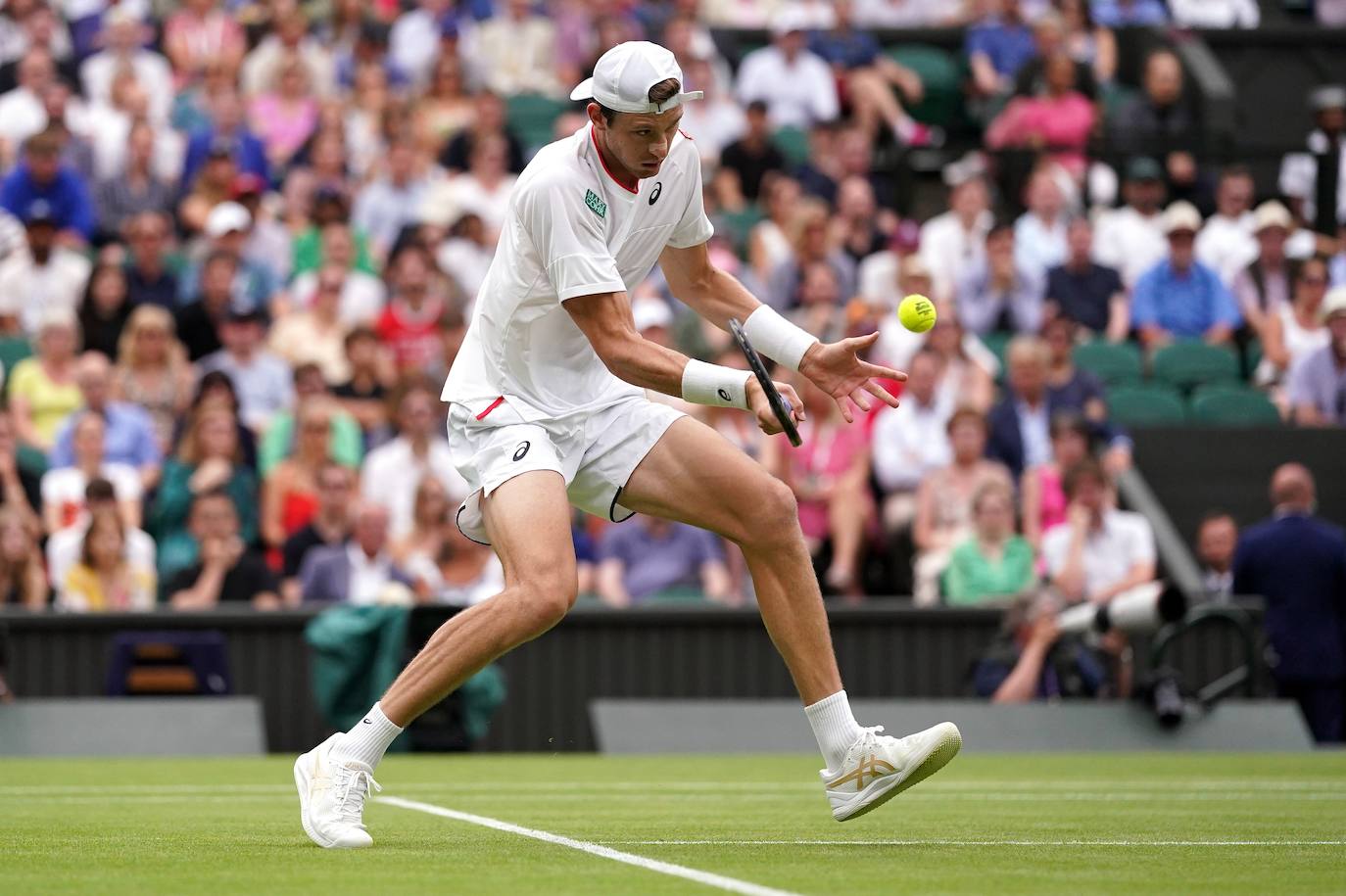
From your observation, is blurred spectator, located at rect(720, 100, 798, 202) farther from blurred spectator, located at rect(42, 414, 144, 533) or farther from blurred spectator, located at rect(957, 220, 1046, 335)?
blurred spectator, located at rect(42, 414, 144, 533)

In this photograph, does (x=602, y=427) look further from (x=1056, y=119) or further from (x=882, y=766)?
(x=1056, y=119)

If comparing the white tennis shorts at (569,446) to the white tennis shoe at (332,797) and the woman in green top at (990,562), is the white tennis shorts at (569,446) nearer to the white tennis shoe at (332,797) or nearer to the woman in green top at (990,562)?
the white tennis shoe at (332,797)

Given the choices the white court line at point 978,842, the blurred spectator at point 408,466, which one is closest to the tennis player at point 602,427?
the white court line at point 978,842

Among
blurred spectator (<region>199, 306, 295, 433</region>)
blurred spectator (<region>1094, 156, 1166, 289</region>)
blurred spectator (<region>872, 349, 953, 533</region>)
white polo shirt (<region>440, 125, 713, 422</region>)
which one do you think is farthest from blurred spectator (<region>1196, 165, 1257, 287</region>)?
white polo shirt (<region>440, 125, 713, 422</region>)

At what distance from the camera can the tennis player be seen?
242 inches

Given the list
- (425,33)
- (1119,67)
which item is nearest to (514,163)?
(425,33)

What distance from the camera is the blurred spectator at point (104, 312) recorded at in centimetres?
1496

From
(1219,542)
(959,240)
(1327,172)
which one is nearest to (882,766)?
(1219,542)

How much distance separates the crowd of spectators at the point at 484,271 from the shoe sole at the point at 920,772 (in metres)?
6.33

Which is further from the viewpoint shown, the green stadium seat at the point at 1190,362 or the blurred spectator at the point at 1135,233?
the blurred spectator at the point at 1135,233

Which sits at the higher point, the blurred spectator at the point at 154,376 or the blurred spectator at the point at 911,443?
the blurred spectator at the point at 154,376

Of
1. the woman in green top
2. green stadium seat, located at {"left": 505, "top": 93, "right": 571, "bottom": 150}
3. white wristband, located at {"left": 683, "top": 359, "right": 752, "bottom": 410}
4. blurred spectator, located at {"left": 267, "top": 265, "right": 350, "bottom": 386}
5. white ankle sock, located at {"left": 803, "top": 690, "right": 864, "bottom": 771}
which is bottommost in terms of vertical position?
white ankle sock, located at {"left": 803, "top": 690, "right": 864, "bottom": 771}

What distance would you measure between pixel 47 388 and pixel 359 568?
2769mm

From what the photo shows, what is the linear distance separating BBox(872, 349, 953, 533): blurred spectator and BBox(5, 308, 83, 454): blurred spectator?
520 centimetres
